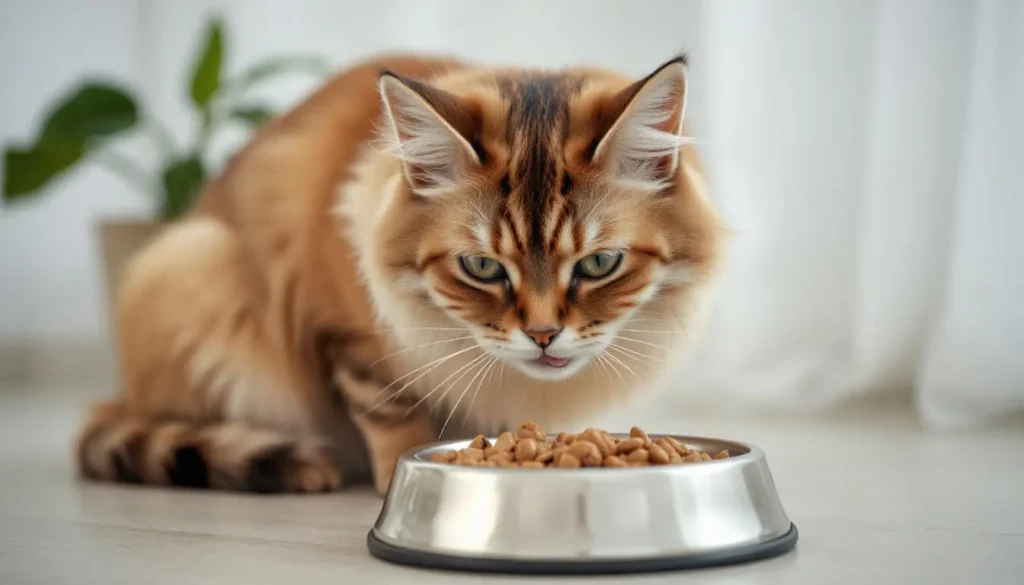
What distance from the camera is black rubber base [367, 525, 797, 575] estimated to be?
43.8 inches

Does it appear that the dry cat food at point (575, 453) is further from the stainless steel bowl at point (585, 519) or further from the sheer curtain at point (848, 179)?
the sheer curtain at point (848, 179)

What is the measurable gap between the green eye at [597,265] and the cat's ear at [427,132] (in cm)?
17

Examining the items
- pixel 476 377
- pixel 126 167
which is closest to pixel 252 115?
pixel 126 167

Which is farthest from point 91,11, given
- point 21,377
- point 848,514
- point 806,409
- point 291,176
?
point 848,514

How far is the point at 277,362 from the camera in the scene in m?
1.77

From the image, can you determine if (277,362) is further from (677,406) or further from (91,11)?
(91,11)

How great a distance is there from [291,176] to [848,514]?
3.08 feet

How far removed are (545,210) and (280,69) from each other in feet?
4.76

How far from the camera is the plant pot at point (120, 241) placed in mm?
2639

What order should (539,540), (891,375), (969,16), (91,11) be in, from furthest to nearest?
(91,11) < (891,375) < (969,16) < (539,540)

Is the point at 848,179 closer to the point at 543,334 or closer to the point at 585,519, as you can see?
the point at 543,334

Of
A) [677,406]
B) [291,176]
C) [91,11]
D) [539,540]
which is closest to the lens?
[539,540]

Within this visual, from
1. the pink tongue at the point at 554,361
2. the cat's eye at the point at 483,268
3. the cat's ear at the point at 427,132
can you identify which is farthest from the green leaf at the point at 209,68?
the pink tongue at the point at 554,361

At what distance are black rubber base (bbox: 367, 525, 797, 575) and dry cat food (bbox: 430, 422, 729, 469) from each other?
0.11 metres
